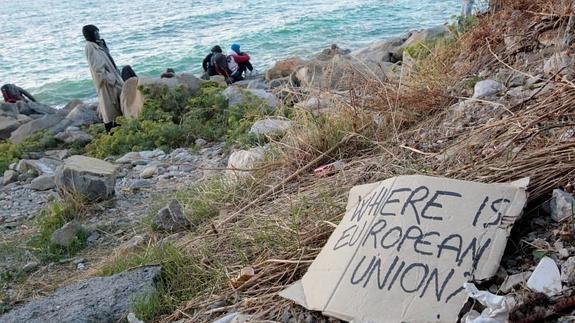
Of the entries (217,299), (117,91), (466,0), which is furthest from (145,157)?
(217,299)

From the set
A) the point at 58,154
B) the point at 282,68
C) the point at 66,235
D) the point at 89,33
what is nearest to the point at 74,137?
the point at 58,154

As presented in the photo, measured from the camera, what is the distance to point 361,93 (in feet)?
12.0

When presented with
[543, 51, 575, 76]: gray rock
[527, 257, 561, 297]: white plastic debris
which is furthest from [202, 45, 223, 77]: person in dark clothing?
[527, 257, 561, 297]: white plastic debris

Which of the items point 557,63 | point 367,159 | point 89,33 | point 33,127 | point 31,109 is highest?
point 557,63

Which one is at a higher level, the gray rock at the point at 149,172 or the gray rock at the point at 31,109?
the gray rock at the point at 149,172

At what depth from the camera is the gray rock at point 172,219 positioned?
3.24 metres

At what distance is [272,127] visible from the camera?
4.18 m

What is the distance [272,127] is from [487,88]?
1.57 metres

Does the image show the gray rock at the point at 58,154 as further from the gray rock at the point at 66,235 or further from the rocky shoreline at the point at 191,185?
the gray rock at the point at 66,235

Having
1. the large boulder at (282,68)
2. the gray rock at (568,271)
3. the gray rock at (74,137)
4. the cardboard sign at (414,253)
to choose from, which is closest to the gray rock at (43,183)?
the gray rock at (74,137)

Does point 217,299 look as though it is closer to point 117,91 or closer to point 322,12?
point 117,91

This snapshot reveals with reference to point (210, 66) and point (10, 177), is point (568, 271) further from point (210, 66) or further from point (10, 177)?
point (210, 66)

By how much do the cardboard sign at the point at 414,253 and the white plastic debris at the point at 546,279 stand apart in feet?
0.38

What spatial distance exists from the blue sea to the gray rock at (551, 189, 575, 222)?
896 cm
